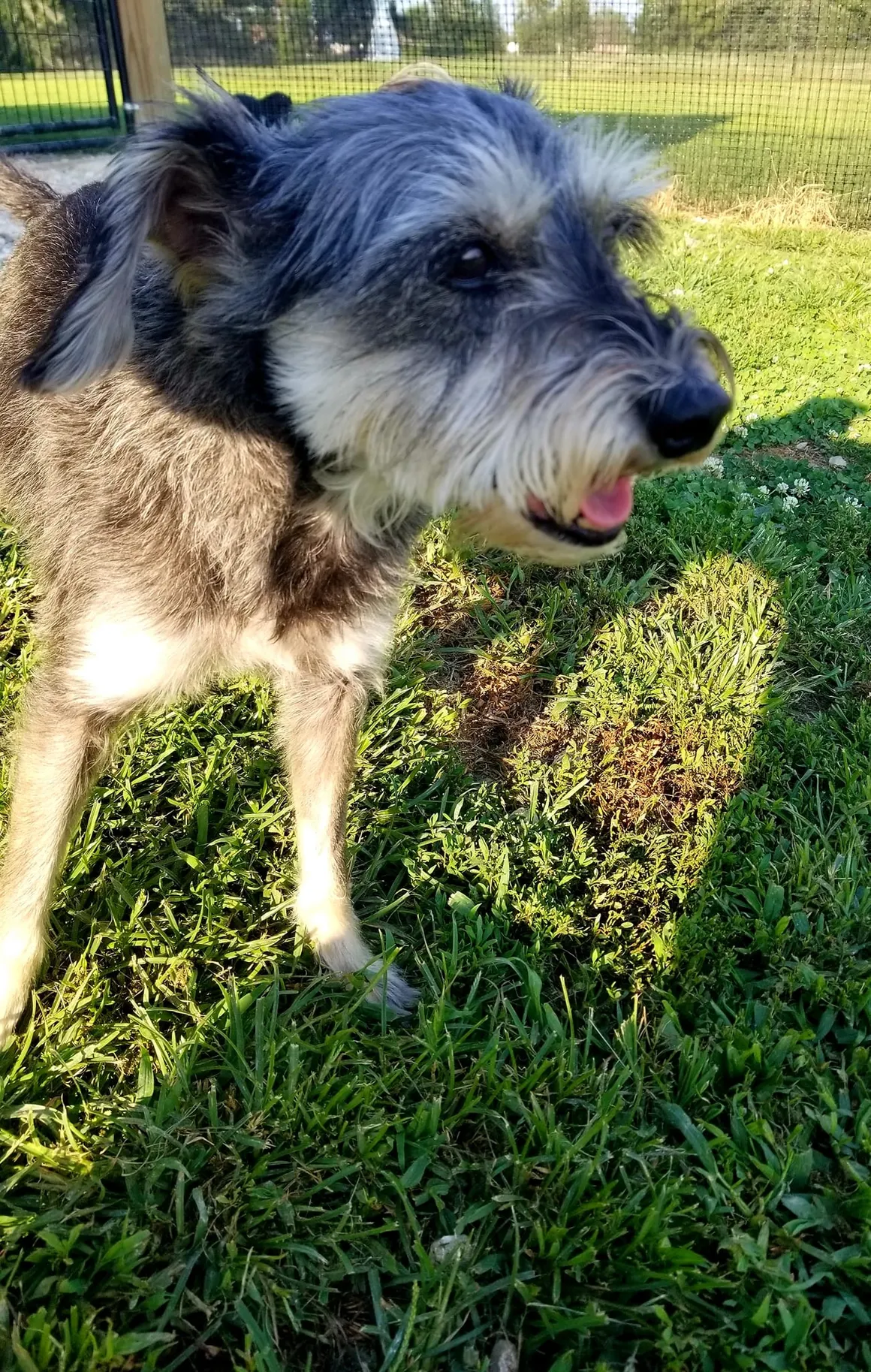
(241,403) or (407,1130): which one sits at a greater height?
(241,403)

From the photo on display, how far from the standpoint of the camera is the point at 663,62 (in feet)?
40.0

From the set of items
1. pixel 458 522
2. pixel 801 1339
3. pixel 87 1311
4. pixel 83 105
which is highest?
pixel 83 105

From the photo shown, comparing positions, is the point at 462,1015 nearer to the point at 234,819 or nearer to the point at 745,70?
the point at 234,819

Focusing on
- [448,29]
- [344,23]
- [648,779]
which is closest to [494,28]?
[448,29]

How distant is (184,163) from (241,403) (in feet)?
1.58

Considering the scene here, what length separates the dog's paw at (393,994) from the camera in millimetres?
2498

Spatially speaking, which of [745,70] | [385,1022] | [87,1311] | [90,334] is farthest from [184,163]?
[745,70]

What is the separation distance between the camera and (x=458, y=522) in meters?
2.13

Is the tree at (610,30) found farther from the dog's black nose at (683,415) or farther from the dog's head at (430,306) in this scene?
the dog's black nose at (683,415)

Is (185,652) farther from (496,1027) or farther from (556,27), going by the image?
(556,27)

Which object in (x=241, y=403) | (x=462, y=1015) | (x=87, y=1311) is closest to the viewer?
(x=87, y=1311)

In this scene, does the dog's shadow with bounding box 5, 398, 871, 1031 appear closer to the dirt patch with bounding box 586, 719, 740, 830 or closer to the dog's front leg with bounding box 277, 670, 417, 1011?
the dirt patch with bounding box 586, 719, 740, 830

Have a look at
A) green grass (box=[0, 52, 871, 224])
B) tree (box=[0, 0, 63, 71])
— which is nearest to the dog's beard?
tree (box=[0, 0, 63, 71])

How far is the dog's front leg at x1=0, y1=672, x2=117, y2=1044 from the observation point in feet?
7.57
